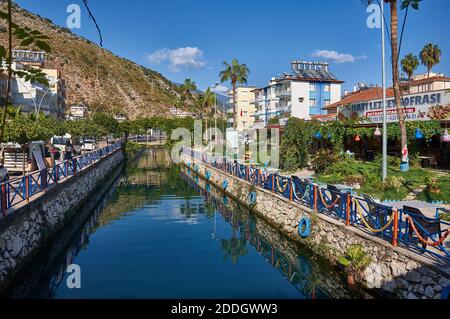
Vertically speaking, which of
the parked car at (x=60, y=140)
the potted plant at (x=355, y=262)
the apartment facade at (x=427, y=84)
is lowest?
the potted plant at (x=355, y=262)

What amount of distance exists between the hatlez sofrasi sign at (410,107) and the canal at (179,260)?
11.5 meters

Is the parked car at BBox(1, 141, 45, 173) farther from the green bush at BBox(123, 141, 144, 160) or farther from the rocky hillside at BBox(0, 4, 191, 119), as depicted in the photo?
the rocky hillside at BBox(0, 4, 191, 119)

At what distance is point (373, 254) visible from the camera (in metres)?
10.0

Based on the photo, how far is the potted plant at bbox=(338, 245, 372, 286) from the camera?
33.8 feet

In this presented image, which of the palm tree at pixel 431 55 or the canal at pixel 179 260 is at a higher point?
the palm tree at pixel 431 55

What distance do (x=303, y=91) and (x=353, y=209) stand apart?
5761cm

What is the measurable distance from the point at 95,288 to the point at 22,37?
32.7ft

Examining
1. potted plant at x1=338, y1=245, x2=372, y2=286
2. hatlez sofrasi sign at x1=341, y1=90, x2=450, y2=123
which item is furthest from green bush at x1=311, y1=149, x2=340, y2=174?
potted plant at x1=338, y1=245, x2=372, y2=286

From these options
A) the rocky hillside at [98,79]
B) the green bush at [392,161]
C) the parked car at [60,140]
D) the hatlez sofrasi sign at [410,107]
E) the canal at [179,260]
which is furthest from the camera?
the rocky hillside at [98,79]

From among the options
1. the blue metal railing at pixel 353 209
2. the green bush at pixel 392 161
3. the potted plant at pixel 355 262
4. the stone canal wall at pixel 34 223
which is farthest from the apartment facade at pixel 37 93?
the potted plant at pixel 355 262

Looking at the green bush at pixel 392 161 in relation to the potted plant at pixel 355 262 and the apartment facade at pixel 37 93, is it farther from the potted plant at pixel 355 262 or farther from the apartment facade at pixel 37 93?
the apartment facade at pixel 37 93

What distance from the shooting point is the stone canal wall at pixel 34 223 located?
36.0 ft

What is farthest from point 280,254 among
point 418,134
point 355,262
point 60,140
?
point 60,140

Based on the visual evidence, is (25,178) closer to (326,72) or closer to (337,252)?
(337,252)
